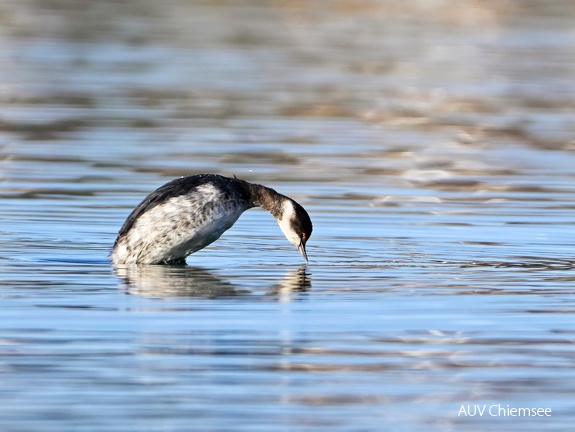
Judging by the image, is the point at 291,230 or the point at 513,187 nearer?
the point at 291,230

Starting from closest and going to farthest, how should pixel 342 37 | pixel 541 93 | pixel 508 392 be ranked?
pixel 508 392
pixel 541 93
pixel 342 37

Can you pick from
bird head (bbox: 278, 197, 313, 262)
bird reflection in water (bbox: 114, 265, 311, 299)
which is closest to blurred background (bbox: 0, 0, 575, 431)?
bird reflection in water (bbox: 114, 265, 311, 299)

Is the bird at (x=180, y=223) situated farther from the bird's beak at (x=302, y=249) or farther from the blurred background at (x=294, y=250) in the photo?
the blurred background at (x=294, y=250)

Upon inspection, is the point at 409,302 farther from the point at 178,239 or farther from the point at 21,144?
the point at 21,144

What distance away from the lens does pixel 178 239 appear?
12.4 m

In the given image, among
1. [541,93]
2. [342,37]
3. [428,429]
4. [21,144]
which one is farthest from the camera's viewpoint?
[342,37]

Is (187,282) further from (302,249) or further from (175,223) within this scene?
(302,249)

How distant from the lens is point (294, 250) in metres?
13.4

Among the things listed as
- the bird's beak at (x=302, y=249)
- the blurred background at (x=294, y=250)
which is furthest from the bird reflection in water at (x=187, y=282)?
the bird's beak at (x=302, y=249)

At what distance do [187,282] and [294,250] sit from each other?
1.88m

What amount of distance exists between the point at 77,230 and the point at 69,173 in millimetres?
3674

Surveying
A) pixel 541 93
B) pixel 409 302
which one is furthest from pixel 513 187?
pixel 541 93

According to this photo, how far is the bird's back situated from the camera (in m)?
12.4

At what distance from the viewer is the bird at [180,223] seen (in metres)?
12.4
